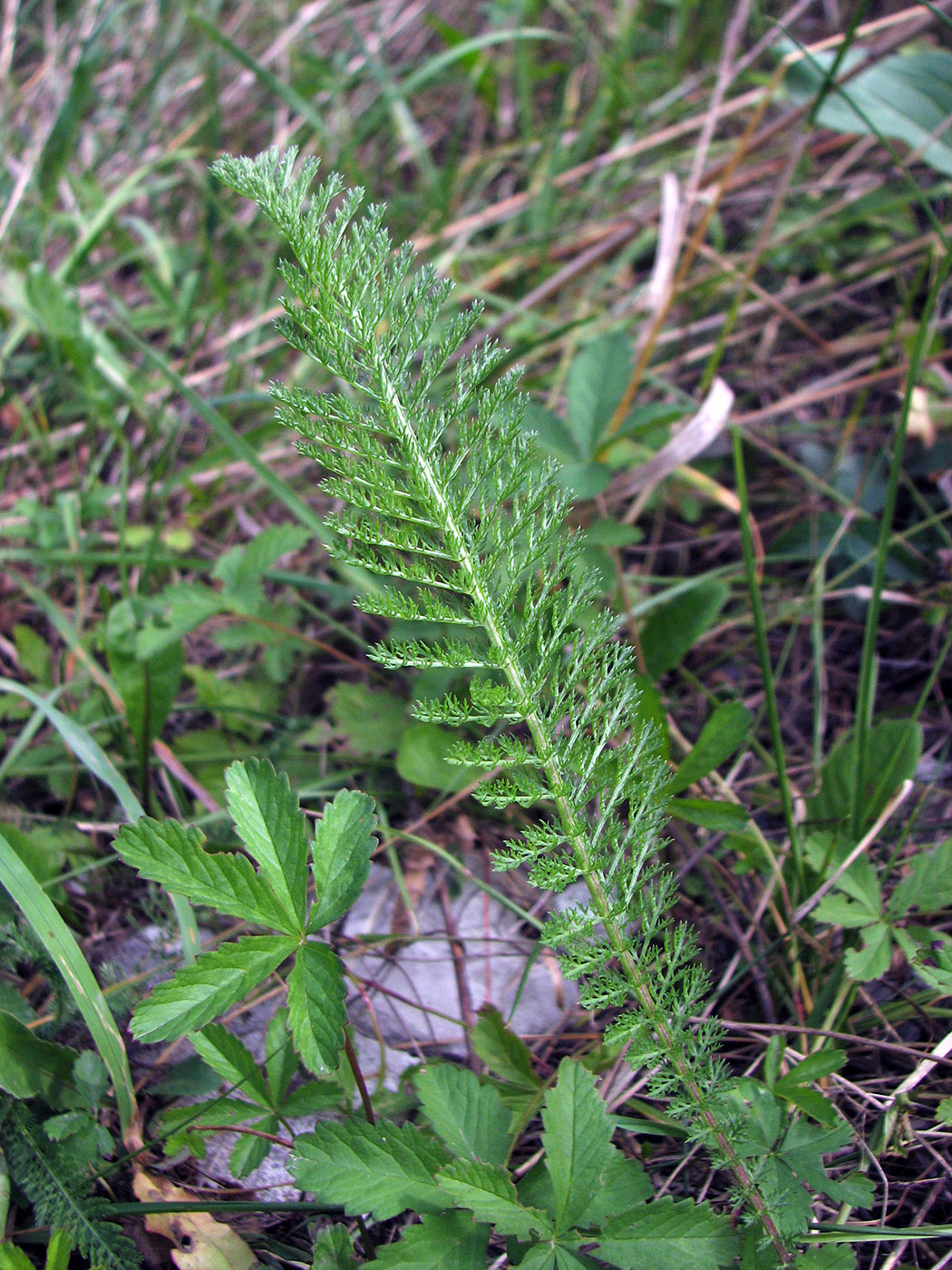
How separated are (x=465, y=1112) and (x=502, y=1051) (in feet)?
0.62

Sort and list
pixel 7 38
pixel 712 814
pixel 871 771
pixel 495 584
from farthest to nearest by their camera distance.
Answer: pixel 7 38
pixel 871 771
pixel 712 814
pixel 495 584

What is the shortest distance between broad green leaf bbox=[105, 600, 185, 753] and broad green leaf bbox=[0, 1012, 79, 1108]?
667mm

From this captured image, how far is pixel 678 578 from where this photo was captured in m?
2.29

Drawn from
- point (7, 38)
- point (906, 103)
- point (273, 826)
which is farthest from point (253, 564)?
point (7, 38)

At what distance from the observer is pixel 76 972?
1.37 meters

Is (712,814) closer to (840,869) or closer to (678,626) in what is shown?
(840,869)

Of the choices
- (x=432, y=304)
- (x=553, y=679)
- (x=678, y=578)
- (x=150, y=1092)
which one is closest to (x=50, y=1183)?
(x=150, y=1092)

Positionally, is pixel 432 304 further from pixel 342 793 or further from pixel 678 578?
pixel 678 578

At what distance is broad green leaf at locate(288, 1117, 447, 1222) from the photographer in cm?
112

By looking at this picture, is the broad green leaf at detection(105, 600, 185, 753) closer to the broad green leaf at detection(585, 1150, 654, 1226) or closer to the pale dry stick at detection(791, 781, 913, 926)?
the broad green leaf at detection(585, 1150, 654, 1226)

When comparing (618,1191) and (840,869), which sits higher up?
(840,869)

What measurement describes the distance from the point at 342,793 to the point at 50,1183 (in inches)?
28.8

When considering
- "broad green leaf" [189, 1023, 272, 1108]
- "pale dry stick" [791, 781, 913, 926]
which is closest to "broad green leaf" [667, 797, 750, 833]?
"pale dry stick" [791, 781, 913, 926]

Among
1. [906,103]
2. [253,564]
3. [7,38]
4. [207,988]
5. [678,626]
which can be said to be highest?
[7,38]
